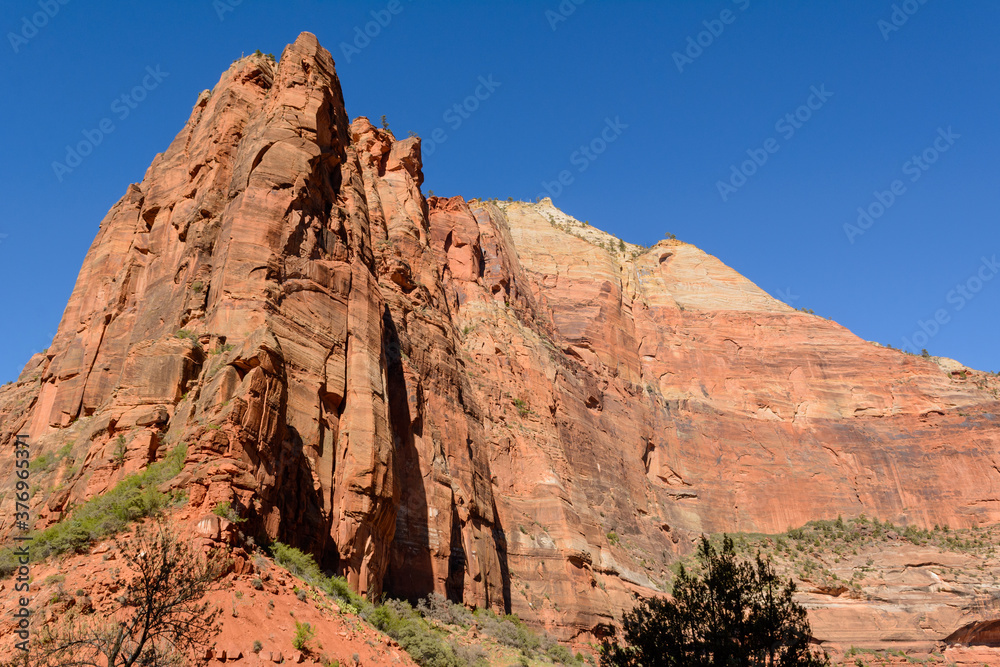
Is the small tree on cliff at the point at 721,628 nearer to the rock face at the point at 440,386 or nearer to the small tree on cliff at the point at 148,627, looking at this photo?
the rock face at the point at 440,386

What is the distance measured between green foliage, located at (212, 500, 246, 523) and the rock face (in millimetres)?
194

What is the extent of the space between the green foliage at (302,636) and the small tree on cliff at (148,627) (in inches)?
73.2

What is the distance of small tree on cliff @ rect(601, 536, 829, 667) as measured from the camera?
1972cm

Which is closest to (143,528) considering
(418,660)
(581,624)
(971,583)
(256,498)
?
Answer: (256,498)

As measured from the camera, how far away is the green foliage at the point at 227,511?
17.3m

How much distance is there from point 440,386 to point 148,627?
25867 millimetres

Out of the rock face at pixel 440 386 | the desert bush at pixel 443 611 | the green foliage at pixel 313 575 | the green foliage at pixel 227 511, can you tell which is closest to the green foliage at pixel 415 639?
the green foliage at pixel 313 575

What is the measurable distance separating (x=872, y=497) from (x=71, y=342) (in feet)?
178

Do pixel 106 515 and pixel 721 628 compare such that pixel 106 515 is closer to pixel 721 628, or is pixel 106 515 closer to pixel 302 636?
pixel 302 636

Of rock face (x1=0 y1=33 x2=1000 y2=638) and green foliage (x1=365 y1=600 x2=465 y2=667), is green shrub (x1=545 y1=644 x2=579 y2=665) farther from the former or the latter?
green foliage (x1=365 y1=600 x2=465 y2=667)

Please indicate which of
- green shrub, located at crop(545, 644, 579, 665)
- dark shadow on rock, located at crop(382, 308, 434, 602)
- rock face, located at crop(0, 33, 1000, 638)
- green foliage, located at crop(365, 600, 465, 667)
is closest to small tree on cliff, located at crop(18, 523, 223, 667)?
rock face, located at crop(0, 33, 1000, 638)

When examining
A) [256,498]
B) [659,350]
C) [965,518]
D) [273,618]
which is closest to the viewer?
[273,618]

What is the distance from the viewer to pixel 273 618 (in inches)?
650

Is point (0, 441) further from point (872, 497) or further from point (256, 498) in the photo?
point (872, 497)
